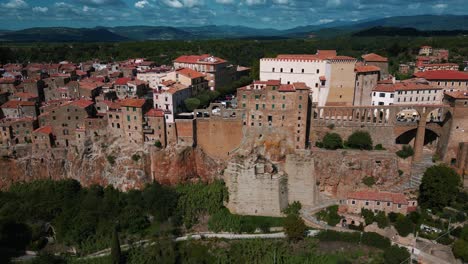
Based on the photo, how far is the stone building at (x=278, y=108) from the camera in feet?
135

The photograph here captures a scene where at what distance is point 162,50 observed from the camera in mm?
108125

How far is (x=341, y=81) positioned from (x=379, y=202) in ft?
54.7

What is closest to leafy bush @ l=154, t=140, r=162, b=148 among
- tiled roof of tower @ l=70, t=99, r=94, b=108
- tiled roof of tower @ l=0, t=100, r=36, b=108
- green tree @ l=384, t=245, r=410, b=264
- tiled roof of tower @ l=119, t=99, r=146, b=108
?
tiled roof of tower @ l=119, t=99, r=146, b=108

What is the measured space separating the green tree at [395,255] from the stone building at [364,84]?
2047cm

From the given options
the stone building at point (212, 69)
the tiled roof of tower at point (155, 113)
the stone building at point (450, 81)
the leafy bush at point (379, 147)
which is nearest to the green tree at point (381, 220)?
the leafy bush at point (379, 147)

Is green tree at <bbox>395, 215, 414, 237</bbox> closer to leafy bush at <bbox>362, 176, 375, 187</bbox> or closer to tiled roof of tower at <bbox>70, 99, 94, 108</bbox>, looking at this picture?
leafy bush at <bbox>362, 176, 375, 187</bbox>

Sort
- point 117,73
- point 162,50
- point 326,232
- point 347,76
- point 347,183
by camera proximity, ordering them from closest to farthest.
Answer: point 326,232 < point 347,183 < point 347,76 < point 117,73 < point 162,50

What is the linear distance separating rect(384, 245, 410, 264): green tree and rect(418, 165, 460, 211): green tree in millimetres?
7987

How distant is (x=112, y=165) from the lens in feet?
144

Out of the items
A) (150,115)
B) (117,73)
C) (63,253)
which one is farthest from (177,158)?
(117,73)

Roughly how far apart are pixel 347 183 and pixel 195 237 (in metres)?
18.0

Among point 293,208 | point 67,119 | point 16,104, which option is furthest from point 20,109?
point 293,208

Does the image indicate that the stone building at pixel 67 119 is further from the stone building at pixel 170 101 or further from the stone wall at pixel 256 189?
the stone wall at pixel 256 189

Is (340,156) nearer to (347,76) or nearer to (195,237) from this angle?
(347,76)
